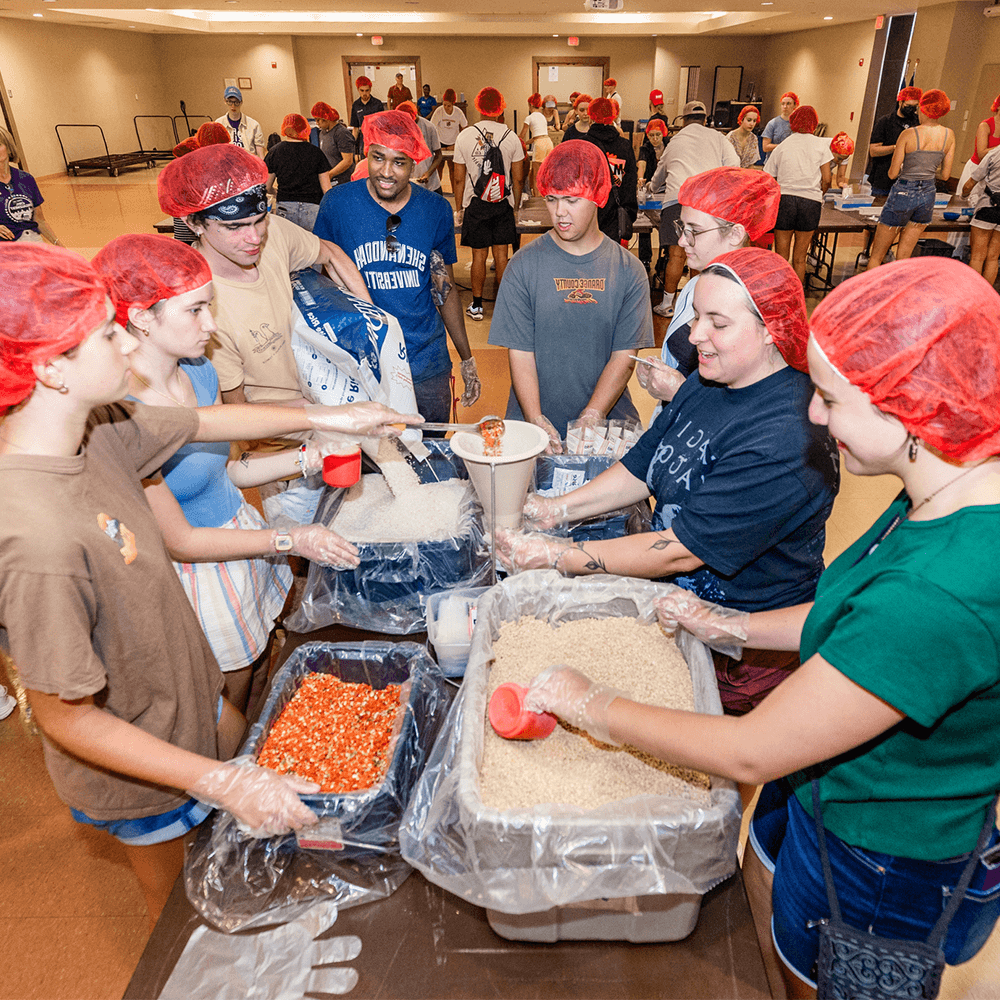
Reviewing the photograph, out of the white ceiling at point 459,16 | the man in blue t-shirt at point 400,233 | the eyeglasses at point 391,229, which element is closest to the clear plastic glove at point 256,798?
the man in blue t-shirt at point 400,233

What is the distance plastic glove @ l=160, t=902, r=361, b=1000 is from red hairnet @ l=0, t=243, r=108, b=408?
0.81m

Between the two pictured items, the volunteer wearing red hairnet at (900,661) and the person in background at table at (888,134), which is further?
the person in background at table at (888,134)

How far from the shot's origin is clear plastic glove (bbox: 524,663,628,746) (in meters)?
1.00

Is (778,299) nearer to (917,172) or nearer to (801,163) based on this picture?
(801,163)

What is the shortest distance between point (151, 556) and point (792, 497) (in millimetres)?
1116

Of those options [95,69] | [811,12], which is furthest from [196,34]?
[811,12]

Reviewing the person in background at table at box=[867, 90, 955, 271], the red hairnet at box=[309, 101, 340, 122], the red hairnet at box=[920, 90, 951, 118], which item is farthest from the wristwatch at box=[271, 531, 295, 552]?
the red hairnet at box=[309, 101, 340, 122]

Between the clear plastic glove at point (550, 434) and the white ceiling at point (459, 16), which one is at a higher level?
the white ceiling at point (459, 16)

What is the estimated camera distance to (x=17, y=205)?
13.6ft

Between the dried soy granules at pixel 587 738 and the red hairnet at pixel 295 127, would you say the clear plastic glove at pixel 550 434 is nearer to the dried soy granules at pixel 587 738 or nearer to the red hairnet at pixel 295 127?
the dried soy granules at pixel 587 738

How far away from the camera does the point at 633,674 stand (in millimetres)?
1229

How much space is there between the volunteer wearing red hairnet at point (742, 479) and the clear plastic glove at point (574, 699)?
Answer: 1.34ft

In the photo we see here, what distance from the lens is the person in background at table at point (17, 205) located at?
4.12 m

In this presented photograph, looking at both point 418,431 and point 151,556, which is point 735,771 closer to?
point 151,556
